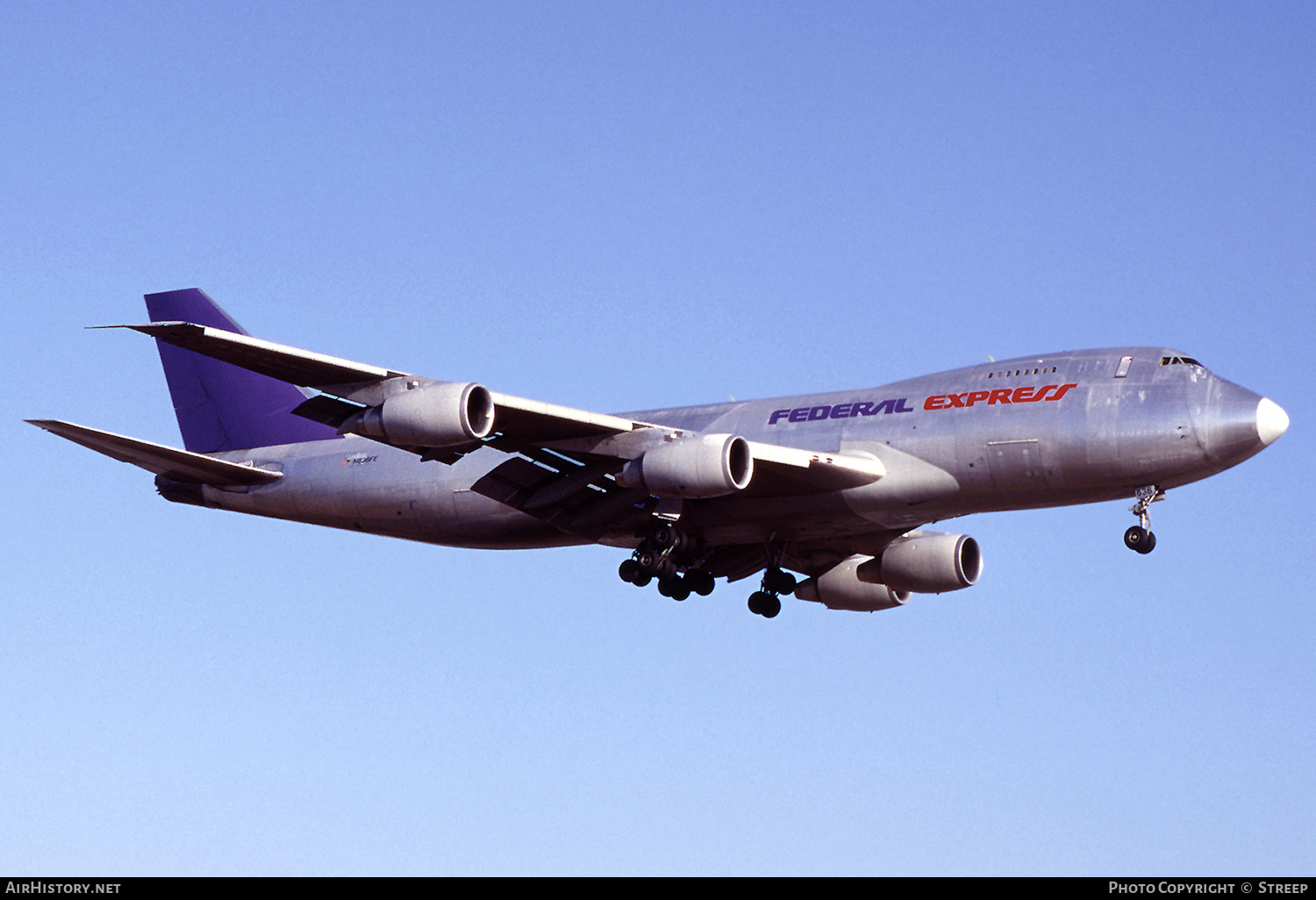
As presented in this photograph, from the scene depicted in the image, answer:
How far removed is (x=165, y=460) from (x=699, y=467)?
14545 millimetres

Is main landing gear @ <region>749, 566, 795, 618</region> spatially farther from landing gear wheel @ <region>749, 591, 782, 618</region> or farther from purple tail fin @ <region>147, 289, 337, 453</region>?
purple tail fin @ <region>147, 289, 337, 453</region>

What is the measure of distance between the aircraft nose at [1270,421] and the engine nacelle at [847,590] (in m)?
11.7

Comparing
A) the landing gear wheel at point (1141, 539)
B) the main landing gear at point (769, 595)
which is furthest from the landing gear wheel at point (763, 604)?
the landing gear wheel at point (1141, 539)

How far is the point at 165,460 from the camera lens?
40.6 meters

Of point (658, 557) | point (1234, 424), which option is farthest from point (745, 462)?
point (1234, 424)

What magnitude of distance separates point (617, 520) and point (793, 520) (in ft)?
13.5

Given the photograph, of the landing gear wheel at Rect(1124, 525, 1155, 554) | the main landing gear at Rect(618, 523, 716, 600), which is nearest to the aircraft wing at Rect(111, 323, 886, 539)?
the main landing gear at Rect(618, 523, 716, 600)

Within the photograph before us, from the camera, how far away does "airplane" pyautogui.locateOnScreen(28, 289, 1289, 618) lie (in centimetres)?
3412

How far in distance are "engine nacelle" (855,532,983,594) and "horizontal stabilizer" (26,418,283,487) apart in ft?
53.1

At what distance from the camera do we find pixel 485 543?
41.3 meters

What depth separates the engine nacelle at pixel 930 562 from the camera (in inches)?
1623

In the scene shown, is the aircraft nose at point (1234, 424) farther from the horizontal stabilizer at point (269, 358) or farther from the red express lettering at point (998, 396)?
the horizontal stabilizer at point (269, 358)
